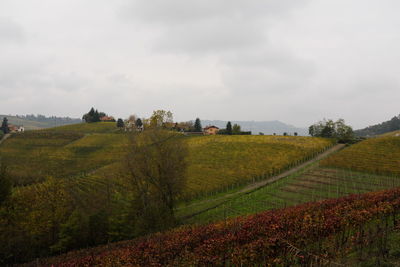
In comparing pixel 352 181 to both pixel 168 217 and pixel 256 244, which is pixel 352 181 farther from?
pixel 256 244

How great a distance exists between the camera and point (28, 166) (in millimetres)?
63500

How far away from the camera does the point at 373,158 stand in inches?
1767

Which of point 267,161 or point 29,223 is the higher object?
point 267,161

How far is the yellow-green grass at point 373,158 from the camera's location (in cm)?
3880

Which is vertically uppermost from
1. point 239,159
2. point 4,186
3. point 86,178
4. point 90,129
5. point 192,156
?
point 90,129

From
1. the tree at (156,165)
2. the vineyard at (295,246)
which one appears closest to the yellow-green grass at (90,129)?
the tree at (156,165)

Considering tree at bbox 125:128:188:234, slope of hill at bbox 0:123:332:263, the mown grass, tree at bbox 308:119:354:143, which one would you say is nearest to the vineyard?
slope of hill at bbox 0:123:332:263

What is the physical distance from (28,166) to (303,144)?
3107 inches

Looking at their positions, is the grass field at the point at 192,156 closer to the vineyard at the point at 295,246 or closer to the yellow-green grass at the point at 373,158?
the yellow-green grass at the point at 373,158

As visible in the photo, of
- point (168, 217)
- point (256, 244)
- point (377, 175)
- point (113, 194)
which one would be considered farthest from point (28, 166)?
point (377, 175)

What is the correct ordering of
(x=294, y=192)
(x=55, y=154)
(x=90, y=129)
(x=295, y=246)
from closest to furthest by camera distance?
(x=295, y=246), (x=294, y=192), (x=55, y=154), (x=90, y=129)

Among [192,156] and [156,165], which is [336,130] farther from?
[156,165]

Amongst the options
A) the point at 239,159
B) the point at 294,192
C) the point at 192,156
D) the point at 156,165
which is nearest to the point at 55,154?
the point at 192,156

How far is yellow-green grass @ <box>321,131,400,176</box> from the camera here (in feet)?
127
